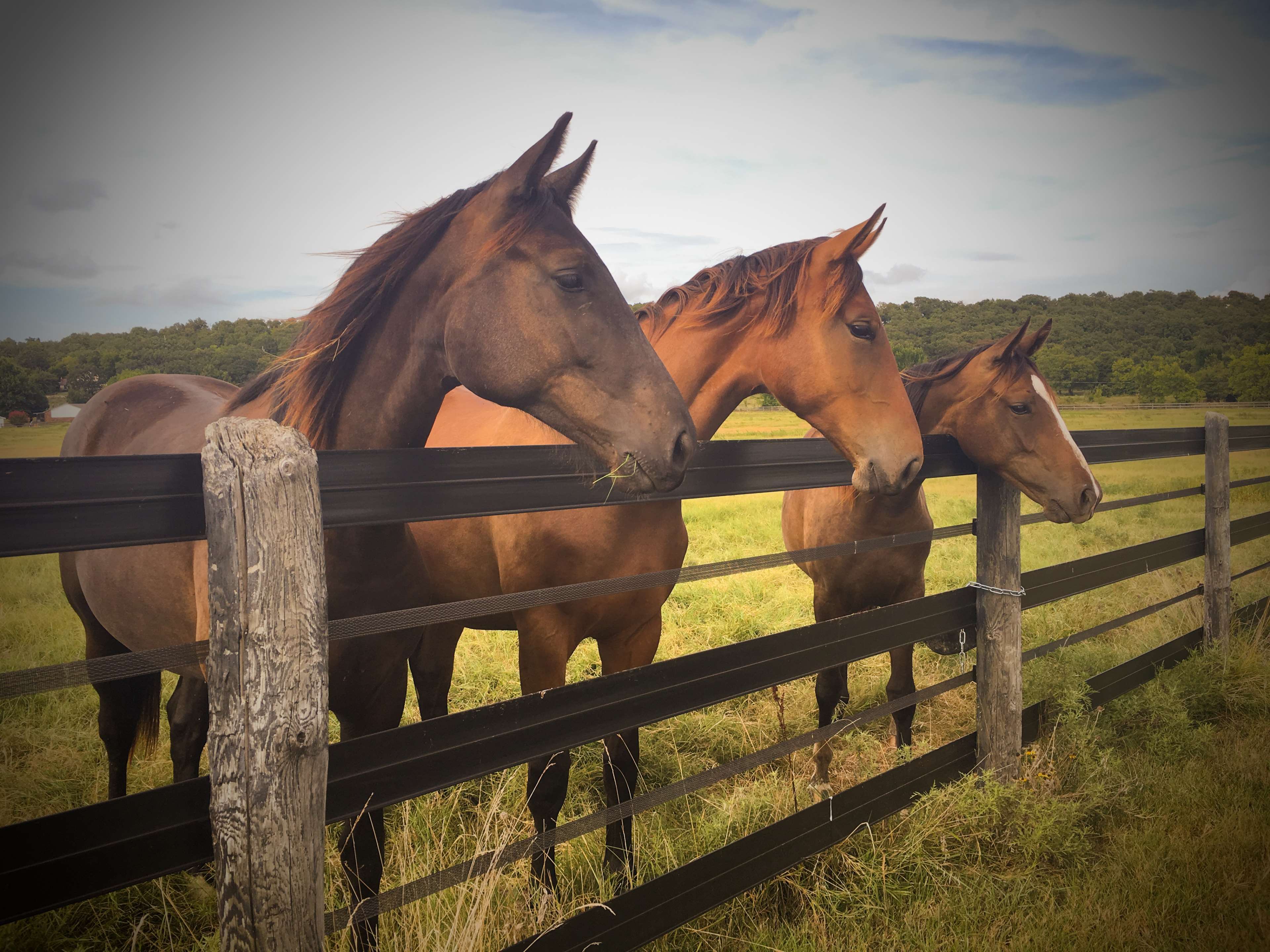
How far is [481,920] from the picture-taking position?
1732mm

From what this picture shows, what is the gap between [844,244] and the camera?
2797mm

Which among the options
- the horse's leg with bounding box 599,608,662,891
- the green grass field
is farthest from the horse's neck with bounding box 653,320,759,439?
the green grass field

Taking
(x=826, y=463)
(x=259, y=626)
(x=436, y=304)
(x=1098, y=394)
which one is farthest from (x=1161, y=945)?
(x=1098, y=394)

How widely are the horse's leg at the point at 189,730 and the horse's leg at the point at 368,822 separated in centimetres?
125

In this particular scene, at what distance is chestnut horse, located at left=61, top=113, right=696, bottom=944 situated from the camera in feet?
6.03

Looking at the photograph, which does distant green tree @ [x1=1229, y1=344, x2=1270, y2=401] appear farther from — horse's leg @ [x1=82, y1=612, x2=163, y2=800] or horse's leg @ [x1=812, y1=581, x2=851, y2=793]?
horse's leg @ [x1=82, y1=612, x2=163, y2=800]

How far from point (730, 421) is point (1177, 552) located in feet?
90.2

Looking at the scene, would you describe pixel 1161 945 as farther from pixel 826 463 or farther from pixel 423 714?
pixel 423 714

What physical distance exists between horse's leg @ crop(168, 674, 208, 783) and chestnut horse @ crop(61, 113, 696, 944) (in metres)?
0.81

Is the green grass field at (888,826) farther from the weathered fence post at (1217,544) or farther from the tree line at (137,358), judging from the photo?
the tree line at (137,358)

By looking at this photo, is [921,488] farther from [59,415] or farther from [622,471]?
[59,415]

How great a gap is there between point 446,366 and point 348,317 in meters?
0.32

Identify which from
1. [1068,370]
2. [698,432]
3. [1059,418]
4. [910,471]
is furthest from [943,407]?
[1068,370]

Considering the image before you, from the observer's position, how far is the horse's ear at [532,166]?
6.05ft
